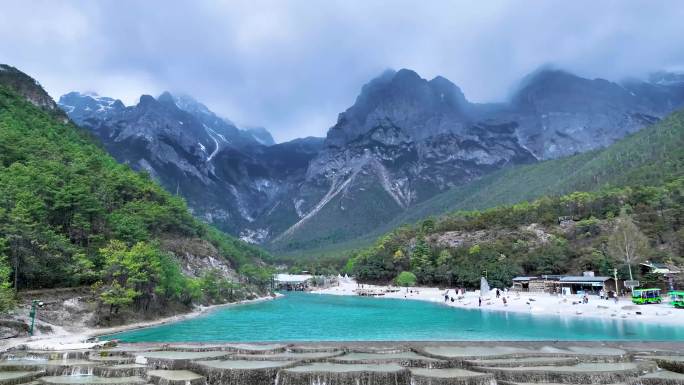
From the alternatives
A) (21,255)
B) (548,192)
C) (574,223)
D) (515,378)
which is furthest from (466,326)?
(548,192)

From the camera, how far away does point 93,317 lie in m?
42.6

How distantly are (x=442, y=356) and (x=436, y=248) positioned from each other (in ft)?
347

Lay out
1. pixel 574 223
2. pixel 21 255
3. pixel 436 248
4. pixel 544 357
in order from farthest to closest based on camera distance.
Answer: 1. pixel 436 248
2. pixel 574 223
3. pixel 21 255
4. pixel 544 357

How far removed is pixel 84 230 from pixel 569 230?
101 metres

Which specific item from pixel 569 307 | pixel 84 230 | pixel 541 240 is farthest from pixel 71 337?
pixel 541 240

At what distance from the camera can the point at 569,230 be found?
108m

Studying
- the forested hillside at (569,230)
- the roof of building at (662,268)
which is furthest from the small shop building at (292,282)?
the roof of building at (662,268)

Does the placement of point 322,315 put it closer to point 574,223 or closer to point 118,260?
point 118,260

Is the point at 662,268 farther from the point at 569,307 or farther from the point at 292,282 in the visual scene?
the point at 292,282

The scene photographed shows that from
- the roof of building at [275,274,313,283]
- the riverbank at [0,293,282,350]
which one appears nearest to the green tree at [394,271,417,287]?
the roof of building at [275,274,313,283]

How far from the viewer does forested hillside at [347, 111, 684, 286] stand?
91.4 m

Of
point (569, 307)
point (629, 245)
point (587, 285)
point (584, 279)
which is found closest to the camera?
point (569, 307)

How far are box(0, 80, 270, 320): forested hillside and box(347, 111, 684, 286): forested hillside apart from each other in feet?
185

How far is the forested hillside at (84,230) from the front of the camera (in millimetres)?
42844
